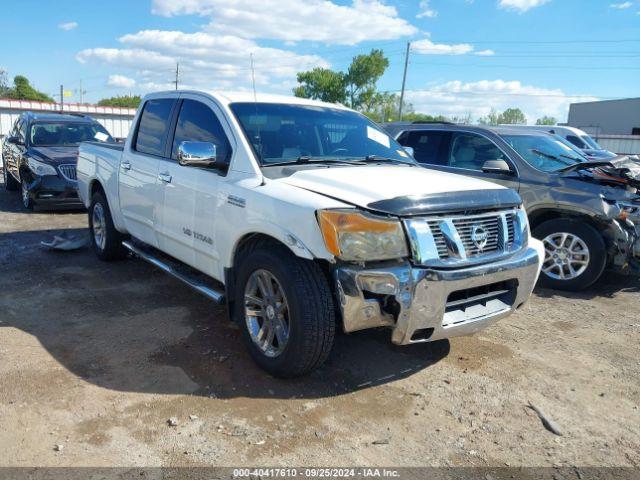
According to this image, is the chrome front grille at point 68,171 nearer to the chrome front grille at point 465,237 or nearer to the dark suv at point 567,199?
the dark suv at point 567,199

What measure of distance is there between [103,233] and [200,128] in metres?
2.62

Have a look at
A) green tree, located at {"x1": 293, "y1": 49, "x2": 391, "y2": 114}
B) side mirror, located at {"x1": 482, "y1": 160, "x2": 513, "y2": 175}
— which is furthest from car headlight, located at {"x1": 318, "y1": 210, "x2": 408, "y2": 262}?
green tree, located at {"x1": 293, "y1": 49, "x2": 391, "y2": 114}

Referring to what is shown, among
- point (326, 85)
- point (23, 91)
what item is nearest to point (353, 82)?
point (326, 85)

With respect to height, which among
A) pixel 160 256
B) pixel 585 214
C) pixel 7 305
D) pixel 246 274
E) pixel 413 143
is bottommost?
pixel 7 305

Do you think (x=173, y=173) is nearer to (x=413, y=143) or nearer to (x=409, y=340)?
(x=409, y=340)

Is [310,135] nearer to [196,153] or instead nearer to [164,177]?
[196,153]

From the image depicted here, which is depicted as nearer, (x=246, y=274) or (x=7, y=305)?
(x=246, y=274)

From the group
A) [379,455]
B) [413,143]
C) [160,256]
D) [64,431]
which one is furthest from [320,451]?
[413,143]

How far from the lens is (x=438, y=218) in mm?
3170

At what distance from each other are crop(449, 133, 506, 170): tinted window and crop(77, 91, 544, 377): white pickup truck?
2.44 meters

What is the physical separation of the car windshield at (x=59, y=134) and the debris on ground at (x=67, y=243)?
336cm

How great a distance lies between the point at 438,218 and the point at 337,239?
65cm

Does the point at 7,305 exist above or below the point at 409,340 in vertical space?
below

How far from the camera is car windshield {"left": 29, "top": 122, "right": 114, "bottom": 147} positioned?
10.2 meters
